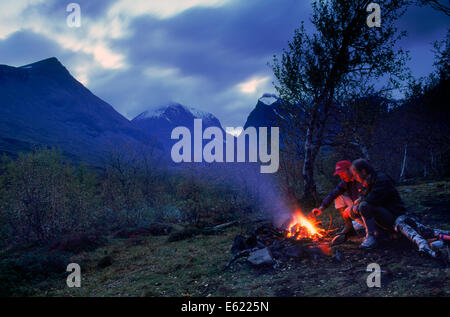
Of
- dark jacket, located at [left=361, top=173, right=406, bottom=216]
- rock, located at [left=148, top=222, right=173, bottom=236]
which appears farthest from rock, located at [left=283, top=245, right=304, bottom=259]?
rock, located at [left=148, top=222, right=173, bottom=236]

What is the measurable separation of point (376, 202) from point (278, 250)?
2956 millimetres

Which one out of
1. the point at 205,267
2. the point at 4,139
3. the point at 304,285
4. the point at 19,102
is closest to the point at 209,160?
the point at 205,267

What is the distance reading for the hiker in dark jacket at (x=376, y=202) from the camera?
618 cm

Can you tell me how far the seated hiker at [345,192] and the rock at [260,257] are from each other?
184 cm

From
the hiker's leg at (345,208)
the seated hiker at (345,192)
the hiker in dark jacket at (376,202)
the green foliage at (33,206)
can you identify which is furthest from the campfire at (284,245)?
the green foliage at (33,206)

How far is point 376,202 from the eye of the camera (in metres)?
6.21

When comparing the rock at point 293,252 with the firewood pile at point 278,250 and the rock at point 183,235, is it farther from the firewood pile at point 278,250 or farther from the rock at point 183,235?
the rock at point 183,235

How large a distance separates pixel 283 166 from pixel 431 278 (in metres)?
13.5

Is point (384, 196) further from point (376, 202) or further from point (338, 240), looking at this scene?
point (338, 240)

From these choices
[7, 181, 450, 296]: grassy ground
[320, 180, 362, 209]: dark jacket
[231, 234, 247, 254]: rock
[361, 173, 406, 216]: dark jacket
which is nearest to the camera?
[7, 181, 450, 296]: grassy ground

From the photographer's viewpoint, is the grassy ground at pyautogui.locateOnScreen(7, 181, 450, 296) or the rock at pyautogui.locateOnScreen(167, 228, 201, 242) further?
the rock at pyautogui.locateOnScreen(167, 228, 201, 242)

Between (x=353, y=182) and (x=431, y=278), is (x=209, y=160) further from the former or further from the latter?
(x=431, y=278)

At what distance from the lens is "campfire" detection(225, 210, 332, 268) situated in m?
6.80

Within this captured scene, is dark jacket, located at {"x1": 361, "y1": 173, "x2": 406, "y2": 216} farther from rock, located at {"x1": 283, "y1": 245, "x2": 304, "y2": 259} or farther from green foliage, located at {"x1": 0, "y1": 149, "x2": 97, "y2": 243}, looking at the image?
green foliage, located at {"x1": 0, "y1": 149, "x2": 97, "y2": 243}
